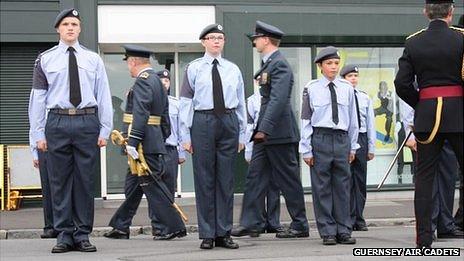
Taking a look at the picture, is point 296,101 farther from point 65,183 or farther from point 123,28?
point 65,183

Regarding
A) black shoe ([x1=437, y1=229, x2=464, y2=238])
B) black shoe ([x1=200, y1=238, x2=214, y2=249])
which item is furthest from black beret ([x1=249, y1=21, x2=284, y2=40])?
black shoe ([x1=437, y1=229, x2=464, y2=238])

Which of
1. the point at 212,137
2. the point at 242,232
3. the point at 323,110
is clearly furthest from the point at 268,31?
the point at 242,232

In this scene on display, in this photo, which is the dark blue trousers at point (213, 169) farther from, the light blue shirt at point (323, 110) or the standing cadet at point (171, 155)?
the standing cadet at point (171, 155)

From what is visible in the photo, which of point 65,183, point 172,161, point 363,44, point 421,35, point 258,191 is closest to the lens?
point 421,35

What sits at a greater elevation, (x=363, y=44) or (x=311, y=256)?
(x=363, y=44)

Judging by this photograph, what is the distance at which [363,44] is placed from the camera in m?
16.4

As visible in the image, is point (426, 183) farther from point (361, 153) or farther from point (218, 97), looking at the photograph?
point (361, 153)

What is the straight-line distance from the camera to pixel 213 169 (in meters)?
8.58

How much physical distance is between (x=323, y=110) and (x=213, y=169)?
1378 millimetres

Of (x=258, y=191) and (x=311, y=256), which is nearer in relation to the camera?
(x=311, y=256)

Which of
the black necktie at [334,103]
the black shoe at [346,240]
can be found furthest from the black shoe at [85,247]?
the black necktie at [334,103]

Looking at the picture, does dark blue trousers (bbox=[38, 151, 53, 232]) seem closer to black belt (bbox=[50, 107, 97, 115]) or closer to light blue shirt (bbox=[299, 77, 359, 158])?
black belt (bbox=[50, 107, 97, 115])

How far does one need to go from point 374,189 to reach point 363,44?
280cm

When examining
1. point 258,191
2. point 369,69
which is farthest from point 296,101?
point 258,191
